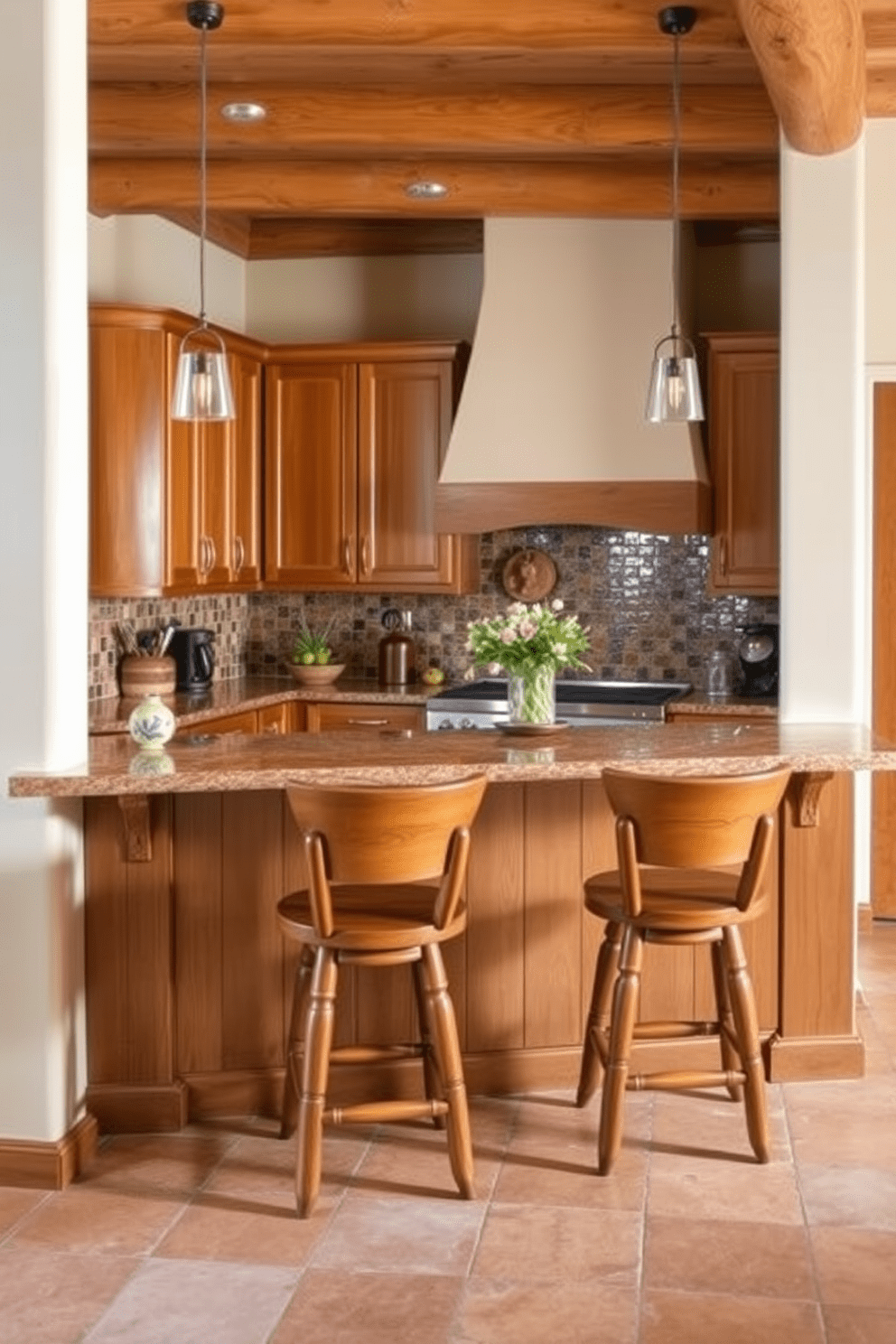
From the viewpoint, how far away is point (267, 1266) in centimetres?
344

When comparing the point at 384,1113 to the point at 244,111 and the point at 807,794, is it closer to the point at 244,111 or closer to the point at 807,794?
the point at 807,794

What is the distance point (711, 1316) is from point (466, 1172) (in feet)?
2.42

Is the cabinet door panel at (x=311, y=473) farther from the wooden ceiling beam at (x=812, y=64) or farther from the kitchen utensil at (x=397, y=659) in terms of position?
the wooden ceiling beam at (x=812, y=64)

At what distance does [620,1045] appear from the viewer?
12.8 feet

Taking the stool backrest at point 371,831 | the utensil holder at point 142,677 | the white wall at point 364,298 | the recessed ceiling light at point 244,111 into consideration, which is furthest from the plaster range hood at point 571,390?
the stool backrest at point 371,831

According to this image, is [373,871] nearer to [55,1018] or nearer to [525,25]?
[55,1018]

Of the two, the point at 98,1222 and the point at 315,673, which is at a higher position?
the point at 315,673

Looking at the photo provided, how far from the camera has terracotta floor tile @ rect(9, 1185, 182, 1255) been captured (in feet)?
11.7

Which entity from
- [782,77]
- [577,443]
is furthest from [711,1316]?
[577,443]

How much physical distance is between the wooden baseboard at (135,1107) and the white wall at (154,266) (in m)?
3.08

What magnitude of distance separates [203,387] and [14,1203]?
2.02 meters

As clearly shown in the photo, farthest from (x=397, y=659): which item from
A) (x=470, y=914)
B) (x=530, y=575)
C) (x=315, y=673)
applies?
(x=470, y=914)

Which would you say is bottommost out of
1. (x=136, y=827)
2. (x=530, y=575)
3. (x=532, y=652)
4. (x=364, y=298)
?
(x=136, y=827)

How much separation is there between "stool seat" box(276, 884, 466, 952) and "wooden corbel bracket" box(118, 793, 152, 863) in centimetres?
41
